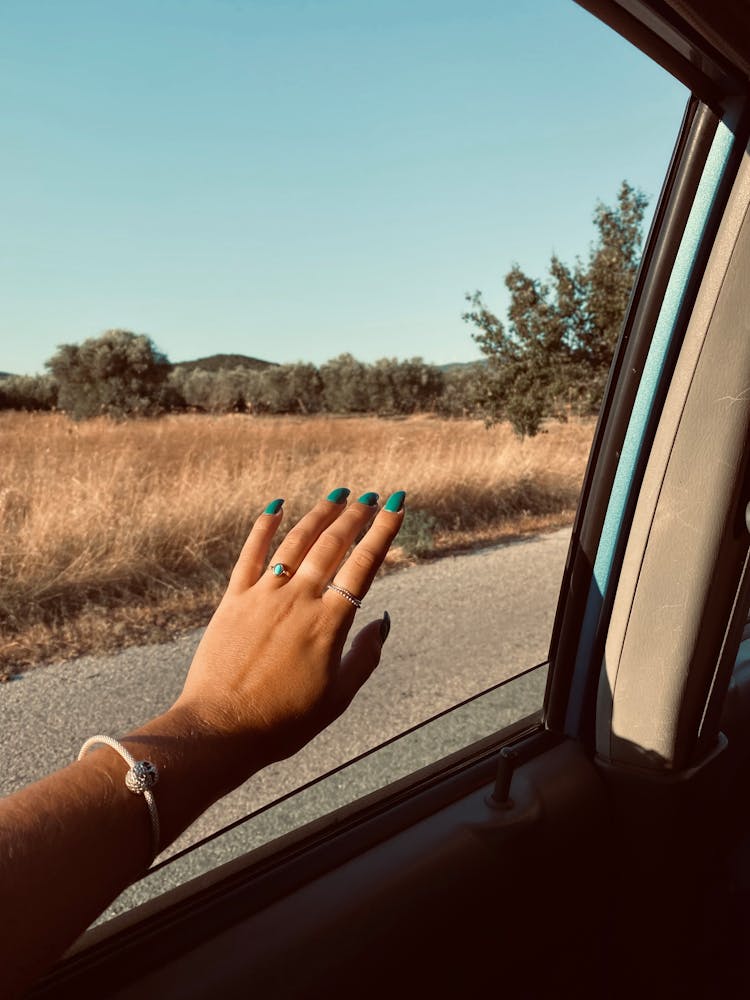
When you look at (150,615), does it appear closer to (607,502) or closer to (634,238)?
(607,502)

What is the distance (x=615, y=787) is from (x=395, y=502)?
1056 millimetres

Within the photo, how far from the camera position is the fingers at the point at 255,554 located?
1.10 metres

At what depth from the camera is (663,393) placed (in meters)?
1.58

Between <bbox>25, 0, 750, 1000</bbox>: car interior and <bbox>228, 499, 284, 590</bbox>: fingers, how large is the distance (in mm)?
514

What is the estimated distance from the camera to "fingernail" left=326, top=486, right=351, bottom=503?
1166 millimetres

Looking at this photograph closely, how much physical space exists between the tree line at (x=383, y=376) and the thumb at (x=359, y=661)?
89cm

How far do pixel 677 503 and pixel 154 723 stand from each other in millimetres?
1141

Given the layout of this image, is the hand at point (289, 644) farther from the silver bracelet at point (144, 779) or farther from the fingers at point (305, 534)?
the silver bracelet at point (144, 779)

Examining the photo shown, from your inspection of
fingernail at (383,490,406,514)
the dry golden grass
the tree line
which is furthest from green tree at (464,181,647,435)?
fingernail at (383,490,406,514)

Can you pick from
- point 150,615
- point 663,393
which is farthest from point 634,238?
point 150,615

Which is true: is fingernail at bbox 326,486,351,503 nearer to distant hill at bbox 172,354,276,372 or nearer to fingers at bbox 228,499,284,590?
fingers at bbox 228,499,284,590

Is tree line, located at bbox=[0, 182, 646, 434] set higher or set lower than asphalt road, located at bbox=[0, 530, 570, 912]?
higher

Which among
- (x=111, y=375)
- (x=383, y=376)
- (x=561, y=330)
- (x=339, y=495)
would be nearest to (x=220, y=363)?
(x=111, y=375)

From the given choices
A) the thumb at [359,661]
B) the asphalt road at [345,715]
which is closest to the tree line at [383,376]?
the asphalt road at [345,715]
